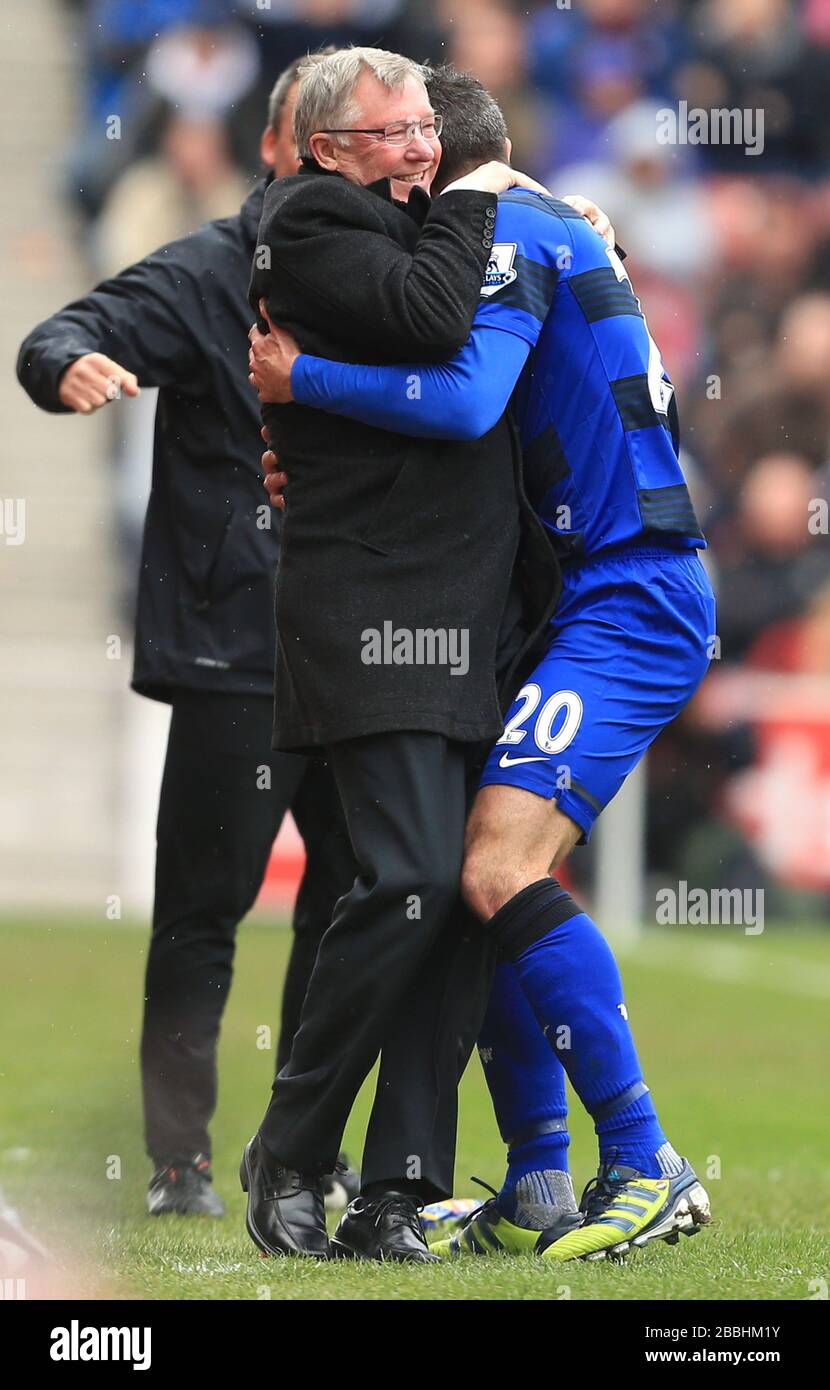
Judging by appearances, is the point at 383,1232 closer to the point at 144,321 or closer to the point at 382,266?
the point at 382,266

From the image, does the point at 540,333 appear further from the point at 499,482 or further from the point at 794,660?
the point at 794,660

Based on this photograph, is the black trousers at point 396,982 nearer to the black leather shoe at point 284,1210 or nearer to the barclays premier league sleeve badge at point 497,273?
the black leather shoe at point 284,1210

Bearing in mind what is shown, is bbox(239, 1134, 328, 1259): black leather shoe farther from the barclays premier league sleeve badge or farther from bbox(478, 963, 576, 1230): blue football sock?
the barclays premier league sleeve badge

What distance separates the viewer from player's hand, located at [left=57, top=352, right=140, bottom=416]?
431cm

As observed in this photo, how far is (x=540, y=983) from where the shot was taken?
12.2 ft

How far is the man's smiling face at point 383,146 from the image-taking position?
3.73 meters

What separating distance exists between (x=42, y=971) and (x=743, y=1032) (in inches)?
107

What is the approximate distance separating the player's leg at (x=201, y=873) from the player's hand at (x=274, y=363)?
1.20 m

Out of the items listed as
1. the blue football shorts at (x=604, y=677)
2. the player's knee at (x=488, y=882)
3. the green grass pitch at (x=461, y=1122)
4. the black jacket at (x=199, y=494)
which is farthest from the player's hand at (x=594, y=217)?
the green grass pitch at (x=461, y=1122)

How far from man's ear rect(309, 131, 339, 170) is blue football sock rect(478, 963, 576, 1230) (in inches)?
57.2

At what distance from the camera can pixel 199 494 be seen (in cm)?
490

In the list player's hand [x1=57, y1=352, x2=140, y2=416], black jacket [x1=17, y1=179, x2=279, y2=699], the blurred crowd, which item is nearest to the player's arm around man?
player's hand [x1=57, y1=352, x2=140, y2=416]
